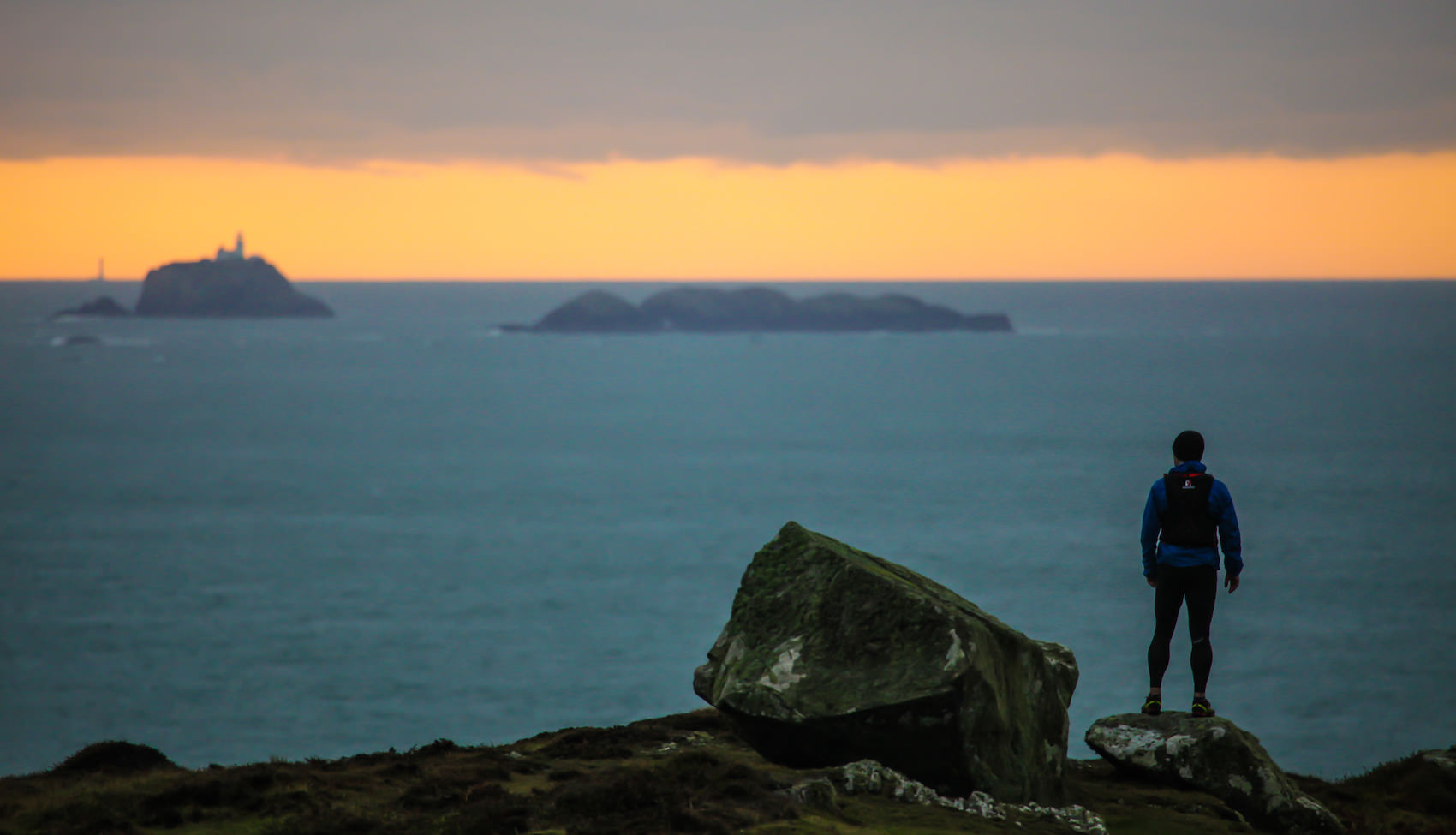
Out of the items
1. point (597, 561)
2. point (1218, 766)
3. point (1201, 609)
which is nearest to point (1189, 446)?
point (1201, 609)

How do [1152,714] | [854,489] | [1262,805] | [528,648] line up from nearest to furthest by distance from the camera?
[1262,805] < [1152,714] < [528,648] < [854,489]

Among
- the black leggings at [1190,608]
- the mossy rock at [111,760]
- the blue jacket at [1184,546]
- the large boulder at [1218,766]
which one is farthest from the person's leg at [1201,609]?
the mossy rock at [111,760]

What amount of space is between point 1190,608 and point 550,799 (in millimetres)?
7246

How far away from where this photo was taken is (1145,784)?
43.3 ft

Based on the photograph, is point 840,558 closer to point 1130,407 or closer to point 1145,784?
point 1145,784

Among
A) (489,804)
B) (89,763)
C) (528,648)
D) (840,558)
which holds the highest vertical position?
(840,558)

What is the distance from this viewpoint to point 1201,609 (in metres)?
12.8

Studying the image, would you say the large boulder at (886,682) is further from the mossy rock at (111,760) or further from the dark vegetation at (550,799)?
the mossy rock at (111,760)

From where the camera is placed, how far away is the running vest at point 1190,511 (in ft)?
40.9

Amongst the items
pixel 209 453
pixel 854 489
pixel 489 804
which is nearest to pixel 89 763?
pixel 489 804

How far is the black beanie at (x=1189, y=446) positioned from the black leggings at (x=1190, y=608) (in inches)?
47.7

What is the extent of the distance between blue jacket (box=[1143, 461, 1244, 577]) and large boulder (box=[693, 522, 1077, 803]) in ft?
5.41

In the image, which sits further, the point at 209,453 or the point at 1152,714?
the point at 209,453

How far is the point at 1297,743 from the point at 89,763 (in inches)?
2079
